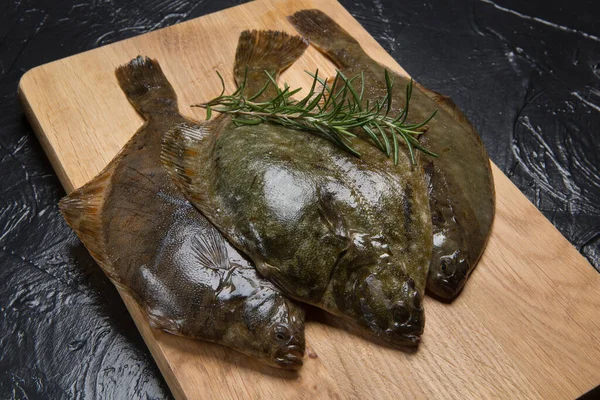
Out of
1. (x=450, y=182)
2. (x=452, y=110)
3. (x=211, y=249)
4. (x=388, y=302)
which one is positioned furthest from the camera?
(x=452, y=110)

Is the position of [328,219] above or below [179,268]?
above

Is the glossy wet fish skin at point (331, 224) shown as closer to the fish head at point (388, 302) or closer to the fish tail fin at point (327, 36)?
the fish head at point (388, 302)

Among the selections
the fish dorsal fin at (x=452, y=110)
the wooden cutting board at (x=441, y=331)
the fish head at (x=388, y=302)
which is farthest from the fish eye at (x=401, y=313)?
the fish dorsal fin at (x=452, y=110)

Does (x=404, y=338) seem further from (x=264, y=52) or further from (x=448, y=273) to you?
(x=264, y=52)

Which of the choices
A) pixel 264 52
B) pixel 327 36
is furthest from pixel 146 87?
pixel 327 36

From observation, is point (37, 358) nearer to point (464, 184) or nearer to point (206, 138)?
point (206, 138)

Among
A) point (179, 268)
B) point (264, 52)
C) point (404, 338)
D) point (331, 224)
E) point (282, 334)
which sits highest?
point (264, 52)
